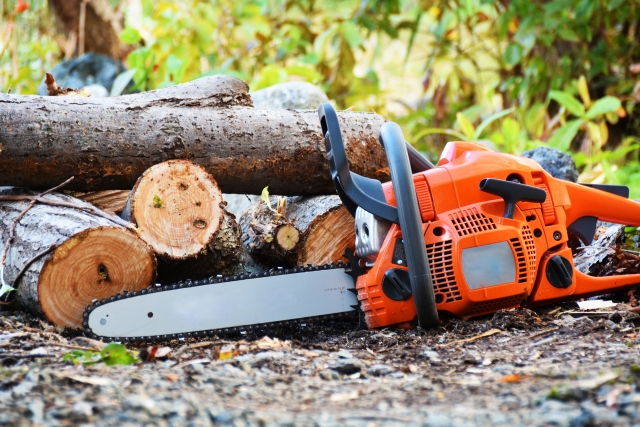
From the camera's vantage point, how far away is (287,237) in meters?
2.86

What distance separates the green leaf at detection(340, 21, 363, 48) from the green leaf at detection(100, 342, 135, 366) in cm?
469

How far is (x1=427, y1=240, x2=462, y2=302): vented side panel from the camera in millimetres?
2219

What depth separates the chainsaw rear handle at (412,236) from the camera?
6.96 ft

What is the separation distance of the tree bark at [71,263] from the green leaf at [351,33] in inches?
157

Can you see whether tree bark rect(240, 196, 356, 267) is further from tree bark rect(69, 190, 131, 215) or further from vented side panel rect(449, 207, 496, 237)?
vented side panel rect(449, 207, 496, 237)

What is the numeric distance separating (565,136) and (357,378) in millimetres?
4282

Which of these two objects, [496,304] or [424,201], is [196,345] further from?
[496,304]

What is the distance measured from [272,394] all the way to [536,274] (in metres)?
1.25

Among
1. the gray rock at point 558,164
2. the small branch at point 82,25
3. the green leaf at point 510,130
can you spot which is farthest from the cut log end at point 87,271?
the small branch at point 82,25

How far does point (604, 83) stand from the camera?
632cm

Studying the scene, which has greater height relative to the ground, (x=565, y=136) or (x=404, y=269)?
(x=565, y=136)

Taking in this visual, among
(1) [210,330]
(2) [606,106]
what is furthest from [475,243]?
(2) [606,106]

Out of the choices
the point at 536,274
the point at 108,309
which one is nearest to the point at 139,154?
the point at 108,309

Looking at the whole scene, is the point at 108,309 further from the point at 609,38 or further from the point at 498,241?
the point at 609,38
